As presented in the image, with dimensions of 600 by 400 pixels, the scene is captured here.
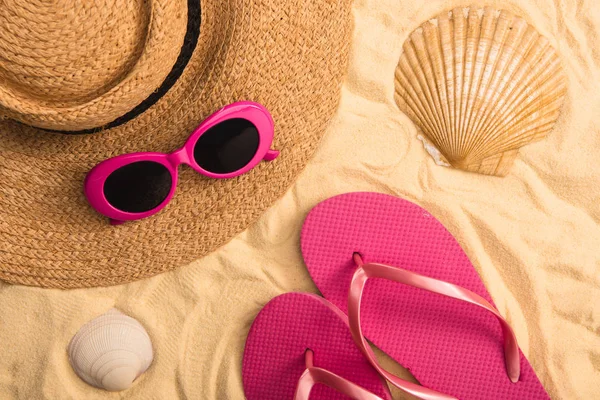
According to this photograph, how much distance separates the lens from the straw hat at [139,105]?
65 centimetres

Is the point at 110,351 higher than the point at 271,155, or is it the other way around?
the point at 271,155

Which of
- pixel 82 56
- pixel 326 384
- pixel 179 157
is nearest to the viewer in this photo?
pixel 82 56

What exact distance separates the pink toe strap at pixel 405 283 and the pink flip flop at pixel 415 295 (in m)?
0.03

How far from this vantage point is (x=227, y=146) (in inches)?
31.1

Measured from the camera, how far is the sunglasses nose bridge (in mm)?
771

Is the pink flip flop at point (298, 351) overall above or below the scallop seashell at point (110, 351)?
above

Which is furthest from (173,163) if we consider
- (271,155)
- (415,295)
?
(415,295)

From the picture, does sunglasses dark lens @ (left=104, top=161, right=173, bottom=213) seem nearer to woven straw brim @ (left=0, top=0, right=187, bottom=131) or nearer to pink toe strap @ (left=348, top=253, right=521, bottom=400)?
woven straw brim @ (left=0, top=0, right=187, bottom=131)

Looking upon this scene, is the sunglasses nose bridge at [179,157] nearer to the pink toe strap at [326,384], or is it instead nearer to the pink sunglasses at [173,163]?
the pink sunglasses at [173,163]

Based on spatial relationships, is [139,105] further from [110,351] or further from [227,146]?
[110,351]

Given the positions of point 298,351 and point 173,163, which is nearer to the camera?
point 173,163

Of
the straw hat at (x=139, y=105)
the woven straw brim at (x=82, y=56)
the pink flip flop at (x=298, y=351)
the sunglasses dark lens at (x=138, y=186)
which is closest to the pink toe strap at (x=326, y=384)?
the pink flip flop at (x=298, y=351)

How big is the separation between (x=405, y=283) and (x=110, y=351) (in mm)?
480

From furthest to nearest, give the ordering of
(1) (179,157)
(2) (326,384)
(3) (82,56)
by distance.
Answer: (2) (326,384), (1) (179,157), (3) (82,56)
